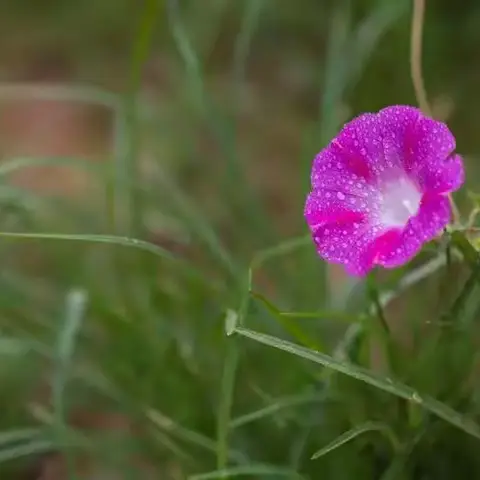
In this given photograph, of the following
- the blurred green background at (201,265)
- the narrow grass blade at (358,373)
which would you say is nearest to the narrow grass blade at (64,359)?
the blurred green background at (201,265)

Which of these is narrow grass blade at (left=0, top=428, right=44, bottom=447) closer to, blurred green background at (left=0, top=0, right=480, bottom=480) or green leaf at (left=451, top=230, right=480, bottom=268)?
blurred green background at (left=0, top=0, right=480, bottom=480)

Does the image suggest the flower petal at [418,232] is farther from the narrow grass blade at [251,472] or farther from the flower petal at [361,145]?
the narrow grass blade at [251,472]

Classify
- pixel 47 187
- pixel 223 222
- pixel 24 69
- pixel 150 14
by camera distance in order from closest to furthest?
pixel 150 14
pixel 223 222
pixel 47 187
pixel 24 69

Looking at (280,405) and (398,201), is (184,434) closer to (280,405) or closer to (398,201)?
(280,405)

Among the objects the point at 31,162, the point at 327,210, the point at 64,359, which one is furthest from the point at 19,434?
Answer: the point at 327,210

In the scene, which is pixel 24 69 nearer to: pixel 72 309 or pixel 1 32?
pixel 1 32

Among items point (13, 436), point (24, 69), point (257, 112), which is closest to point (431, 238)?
point (13, 436)
